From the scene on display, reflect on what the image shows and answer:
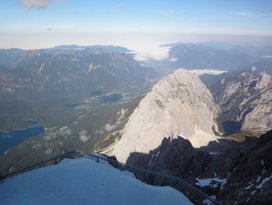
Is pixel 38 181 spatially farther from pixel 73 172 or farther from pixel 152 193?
pixel 152 193

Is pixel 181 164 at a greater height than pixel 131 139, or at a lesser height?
greater

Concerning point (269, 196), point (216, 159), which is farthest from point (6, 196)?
point (216, 159)

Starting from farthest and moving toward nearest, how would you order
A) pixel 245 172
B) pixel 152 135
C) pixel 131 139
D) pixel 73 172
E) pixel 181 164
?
pixel 131 139 < pixel 152 135 < pixel 181 164 < pixel 245 172 < pixel 73 172

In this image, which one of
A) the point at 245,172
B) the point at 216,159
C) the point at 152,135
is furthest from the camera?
the point at 152,135

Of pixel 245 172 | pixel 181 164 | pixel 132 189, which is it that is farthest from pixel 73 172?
pixel 181 164

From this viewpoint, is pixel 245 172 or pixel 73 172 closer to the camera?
pixel 73 172

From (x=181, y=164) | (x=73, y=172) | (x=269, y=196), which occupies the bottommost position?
(x=181, y=164)
